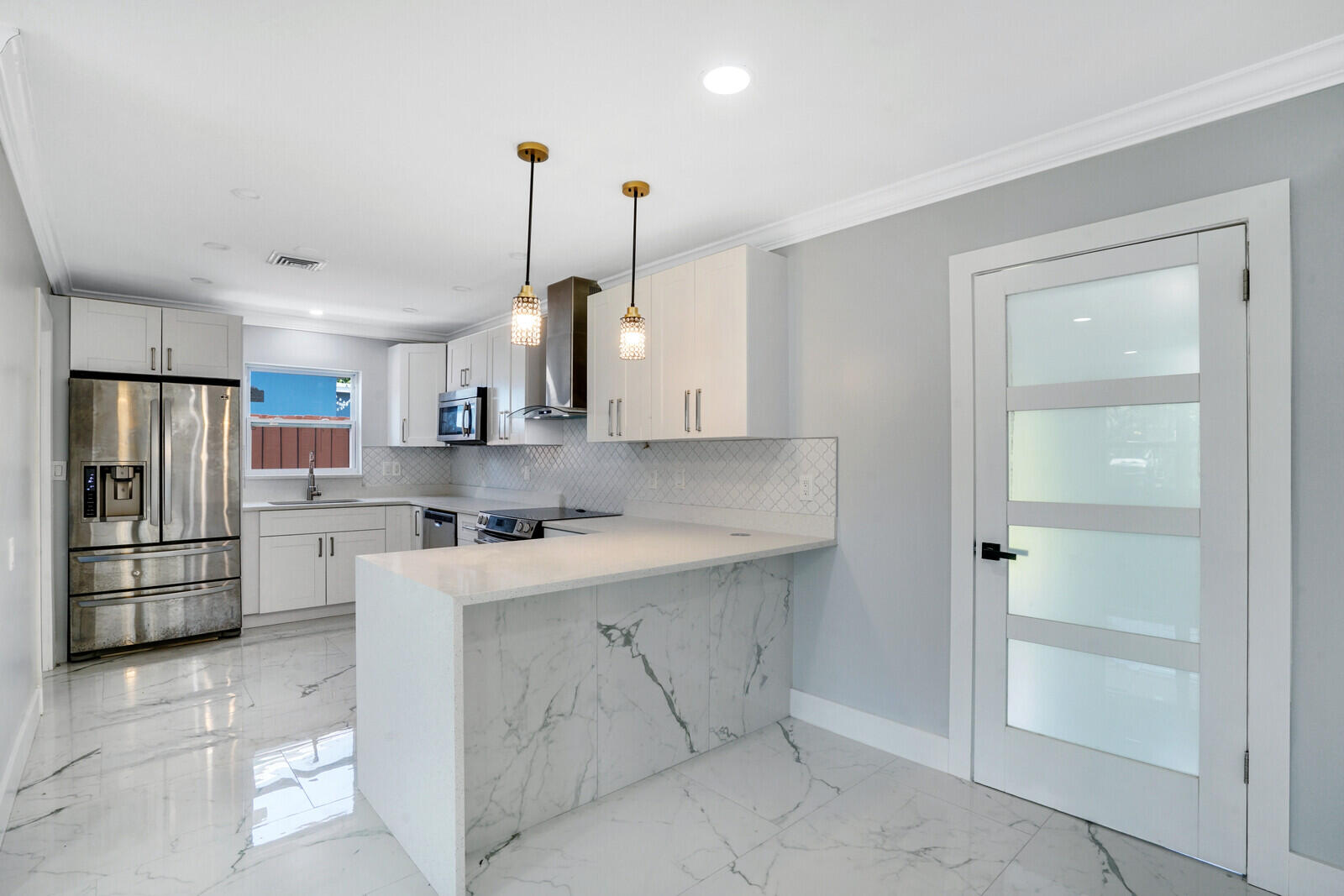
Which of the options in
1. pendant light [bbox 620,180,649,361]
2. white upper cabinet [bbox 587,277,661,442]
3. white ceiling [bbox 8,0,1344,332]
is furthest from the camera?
white upper cabinet [bbox 587,277,661,442]

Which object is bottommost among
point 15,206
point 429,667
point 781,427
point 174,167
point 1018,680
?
point 1018,680

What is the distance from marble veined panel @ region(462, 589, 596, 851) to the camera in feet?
6.90

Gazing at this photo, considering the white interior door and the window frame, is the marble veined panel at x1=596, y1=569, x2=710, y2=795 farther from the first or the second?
the window frame

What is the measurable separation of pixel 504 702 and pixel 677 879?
0.75 m

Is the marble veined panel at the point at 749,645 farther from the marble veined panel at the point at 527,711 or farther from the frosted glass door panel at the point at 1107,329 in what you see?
the frosted glass door panel at the point at 1107,329

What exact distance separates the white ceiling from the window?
2118 millimetres

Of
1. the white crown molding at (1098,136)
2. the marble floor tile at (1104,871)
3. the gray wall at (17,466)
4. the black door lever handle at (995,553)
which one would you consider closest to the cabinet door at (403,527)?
the gray wall at (17,466)

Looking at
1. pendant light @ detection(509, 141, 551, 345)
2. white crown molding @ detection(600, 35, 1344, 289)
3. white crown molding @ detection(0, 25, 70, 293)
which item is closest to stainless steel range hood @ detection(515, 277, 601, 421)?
white crown molding @ detection(600, 35, 1344, 289)

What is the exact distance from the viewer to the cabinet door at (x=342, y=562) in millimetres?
5039

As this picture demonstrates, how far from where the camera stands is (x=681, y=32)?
1.79 m

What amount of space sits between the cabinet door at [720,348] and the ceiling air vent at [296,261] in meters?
2.32

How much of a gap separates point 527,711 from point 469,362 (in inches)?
143

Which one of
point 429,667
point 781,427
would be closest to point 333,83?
point 429,667

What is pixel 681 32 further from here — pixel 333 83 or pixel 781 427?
pixel 781 427
